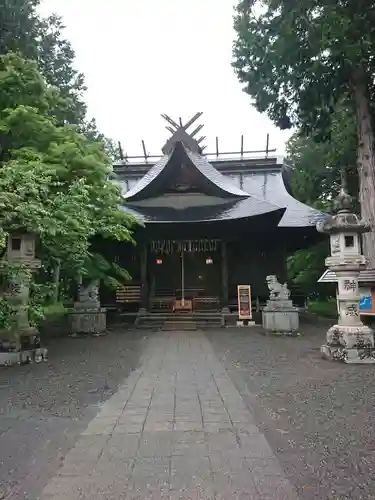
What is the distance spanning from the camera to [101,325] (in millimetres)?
12562

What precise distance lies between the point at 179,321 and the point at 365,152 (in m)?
8.49

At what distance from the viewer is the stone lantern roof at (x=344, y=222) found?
789 centimetres

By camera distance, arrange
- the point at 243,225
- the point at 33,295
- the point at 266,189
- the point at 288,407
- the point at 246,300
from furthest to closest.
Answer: the point at 266,189, the point at 243,225, the point at 246,300, the point at 33,295, the point at 288,407

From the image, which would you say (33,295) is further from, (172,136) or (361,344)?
(172,136)

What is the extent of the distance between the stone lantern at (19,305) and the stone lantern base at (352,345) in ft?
19.5

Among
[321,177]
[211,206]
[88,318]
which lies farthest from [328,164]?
[88,318]

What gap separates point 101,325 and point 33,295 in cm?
497

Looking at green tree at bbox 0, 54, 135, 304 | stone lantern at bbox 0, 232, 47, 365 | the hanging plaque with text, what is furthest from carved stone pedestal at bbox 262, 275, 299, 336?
stone lantern at bbox 0, 232, 47, 365

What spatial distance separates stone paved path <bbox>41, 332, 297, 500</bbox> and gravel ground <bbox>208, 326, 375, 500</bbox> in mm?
198

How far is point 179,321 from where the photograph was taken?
46.0 ft

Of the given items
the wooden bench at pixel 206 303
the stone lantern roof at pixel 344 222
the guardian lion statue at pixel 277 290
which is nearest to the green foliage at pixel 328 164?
the guardian lion statue at pixel 277 290

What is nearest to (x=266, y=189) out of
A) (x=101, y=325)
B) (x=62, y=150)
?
(x=101, y=325)

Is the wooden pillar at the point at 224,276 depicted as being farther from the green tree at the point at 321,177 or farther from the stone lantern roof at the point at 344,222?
the stone lantern roof at the point at 344,222

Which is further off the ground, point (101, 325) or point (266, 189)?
point (266, 189)
